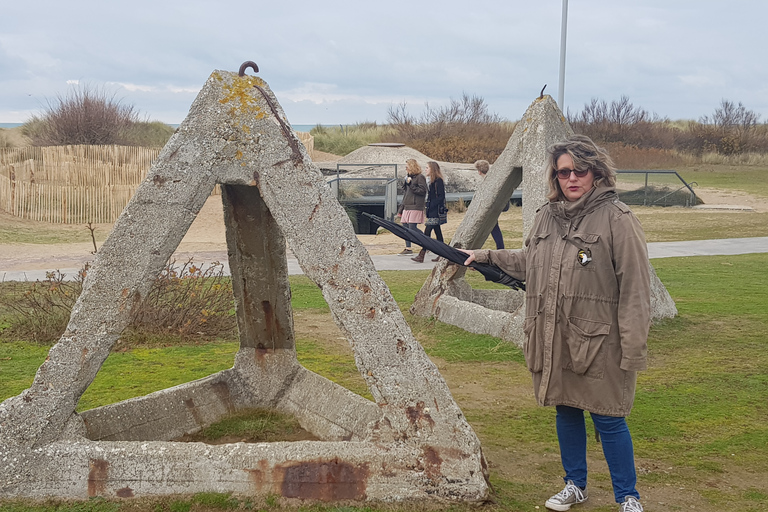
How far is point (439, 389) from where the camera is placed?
4.00m

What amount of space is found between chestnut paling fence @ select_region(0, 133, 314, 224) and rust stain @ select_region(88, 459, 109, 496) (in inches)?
714

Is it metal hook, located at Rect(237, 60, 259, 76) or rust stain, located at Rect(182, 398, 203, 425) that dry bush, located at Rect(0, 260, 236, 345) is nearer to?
rust stain, located at Rect(182, 398, 203, 425)

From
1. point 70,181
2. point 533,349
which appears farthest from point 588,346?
point 70,181

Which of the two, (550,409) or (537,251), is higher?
(537,251)

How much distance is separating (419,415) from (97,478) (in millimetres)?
1614

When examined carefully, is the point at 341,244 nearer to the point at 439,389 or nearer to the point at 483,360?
the point at 439,389


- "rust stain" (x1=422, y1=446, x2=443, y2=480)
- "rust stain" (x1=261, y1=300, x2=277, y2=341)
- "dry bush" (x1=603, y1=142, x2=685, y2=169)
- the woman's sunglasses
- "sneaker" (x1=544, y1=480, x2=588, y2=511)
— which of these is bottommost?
"sneaker" (x1=544, y1=480, x2=588, y2=511)

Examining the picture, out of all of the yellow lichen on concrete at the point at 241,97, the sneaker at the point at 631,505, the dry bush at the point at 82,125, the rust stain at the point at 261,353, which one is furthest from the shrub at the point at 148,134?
the sneaker at the point at 631,505

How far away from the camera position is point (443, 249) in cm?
418

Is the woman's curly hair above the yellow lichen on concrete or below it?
below

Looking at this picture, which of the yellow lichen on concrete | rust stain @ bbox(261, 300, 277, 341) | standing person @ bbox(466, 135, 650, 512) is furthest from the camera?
rust stain @ bbox(261, 300, 277, 341)

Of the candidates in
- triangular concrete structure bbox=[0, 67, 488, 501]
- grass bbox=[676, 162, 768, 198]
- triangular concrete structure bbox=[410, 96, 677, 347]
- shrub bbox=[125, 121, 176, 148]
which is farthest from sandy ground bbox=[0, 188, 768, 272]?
triangular concrete structure bbox=[0, 67, 488, 501]

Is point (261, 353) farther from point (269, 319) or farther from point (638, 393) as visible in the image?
point (638, 393)

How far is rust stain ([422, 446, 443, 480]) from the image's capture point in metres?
3.92
